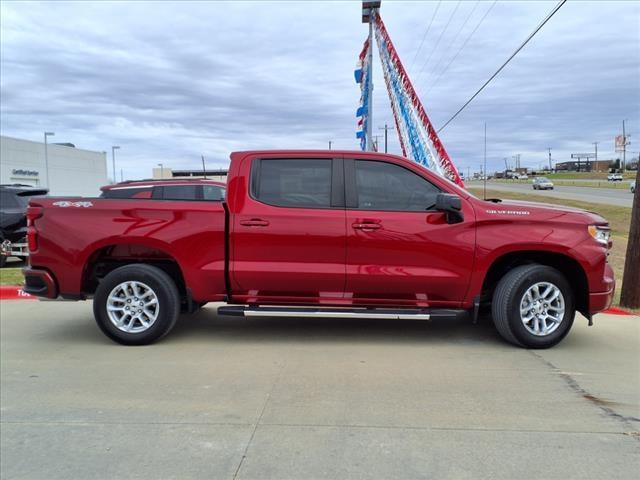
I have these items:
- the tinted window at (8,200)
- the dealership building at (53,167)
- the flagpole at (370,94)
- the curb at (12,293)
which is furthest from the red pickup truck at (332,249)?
the dealership building at (53,167)

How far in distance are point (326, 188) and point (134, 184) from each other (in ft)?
28.2

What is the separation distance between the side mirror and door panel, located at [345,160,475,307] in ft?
0.21

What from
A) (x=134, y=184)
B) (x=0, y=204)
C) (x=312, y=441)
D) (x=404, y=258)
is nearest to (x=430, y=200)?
(x=404, y=258)

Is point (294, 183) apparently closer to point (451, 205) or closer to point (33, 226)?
point (451, 205)

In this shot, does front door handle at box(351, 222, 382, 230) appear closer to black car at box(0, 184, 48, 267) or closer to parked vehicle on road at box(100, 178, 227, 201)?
parked vehicle on road at box(100, 178, 227, 201)

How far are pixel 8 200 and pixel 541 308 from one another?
1128 centimetres

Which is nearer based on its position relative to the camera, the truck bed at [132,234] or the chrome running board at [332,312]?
the chrome running board at [332,312]

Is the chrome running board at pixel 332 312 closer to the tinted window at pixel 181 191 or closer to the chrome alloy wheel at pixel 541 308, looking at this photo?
the chrome alloy wheel at pixel 541 308

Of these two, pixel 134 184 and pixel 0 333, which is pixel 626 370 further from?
pixel 134 184

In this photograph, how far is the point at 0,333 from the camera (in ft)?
20.5

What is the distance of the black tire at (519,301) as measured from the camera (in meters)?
5.25

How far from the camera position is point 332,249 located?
5320 millimetres

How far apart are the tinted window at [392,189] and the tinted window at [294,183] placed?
37 centimetres

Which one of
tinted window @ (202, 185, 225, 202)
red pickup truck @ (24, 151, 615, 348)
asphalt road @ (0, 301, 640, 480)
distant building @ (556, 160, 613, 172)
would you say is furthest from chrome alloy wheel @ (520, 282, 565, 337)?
distant building @ (556, 160, 613, 172)
